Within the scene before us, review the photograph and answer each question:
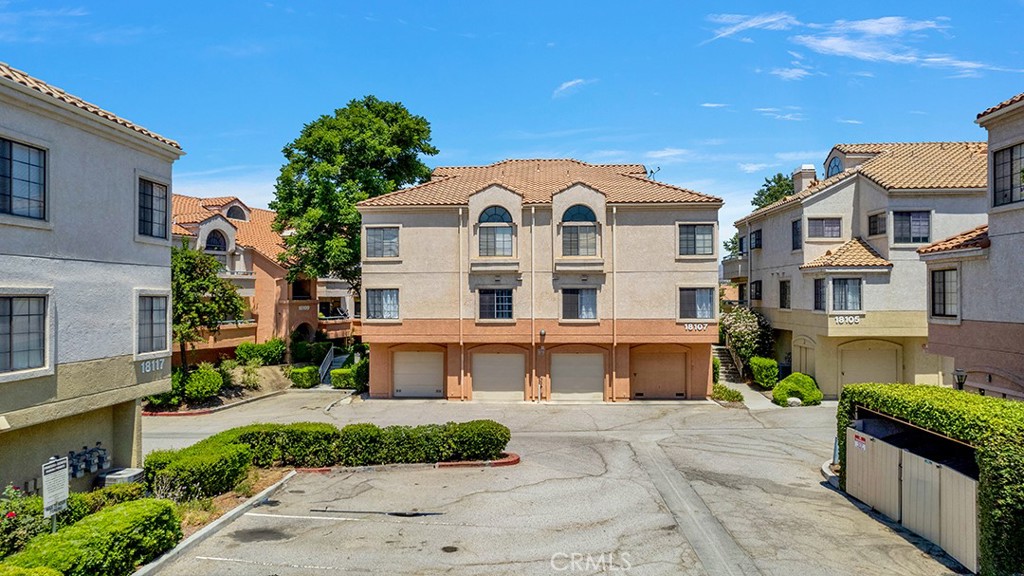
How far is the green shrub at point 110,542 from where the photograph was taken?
9938 mm

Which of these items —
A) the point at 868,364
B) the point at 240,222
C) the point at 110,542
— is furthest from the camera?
the point at 240,222

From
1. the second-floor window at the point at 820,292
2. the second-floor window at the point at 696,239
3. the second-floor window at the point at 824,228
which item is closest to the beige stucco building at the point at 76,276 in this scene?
the second-floor window at the point at 696,239

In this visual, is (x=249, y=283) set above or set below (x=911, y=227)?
below

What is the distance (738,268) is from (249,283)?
32.3 metres

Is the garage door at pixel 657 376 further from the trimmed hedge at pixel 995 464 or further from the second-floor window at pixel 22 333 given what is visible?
the second-floor window at pixel 22 333

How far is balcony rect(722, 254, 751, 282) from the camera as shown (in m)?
41.1

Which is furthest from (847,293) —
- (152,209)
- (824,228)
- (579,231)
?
(152,209)

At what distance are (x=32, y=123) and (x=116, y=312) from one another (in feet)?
15.6

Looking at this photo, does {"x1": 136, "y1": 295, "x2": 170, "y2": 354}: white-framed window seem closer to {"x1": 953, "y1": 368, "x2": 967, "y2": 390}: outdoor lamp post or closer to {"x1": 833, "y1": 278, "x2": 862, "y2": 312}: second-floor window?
{"x1": 953, "y1": 368, "x2": 967, "y2": 390}: outdoor lamp post

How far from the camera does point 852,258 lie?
3080 cm

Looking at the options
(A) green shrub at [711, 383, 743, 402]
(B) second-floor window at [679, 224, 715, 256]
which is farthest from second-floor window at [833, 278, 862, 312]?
(A) green shrub at [711, 383, 743, 402]

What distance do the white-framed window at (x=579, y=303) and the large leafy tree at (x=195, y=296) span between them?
1710cm

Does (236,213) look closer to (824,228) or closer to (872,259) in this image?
(824,228)

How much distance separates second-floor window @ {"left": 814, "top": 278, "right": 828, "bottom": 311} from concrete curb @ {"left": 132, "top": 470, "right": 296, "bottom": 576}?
26123 mm
